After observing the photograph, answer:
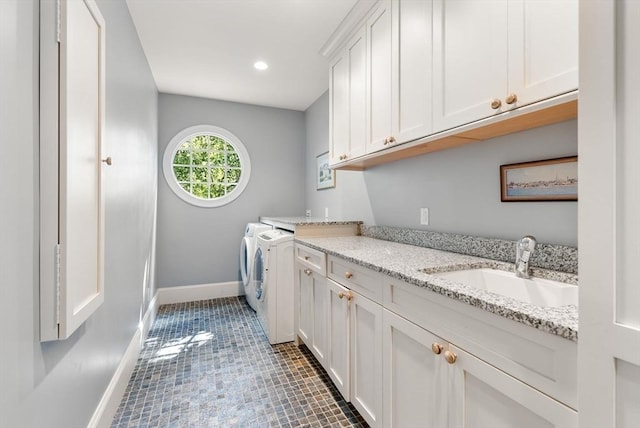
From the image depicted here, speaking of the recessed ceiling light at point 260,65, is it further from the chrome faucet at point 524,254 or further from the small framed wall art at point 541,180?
the chrome faucet at point 524,254

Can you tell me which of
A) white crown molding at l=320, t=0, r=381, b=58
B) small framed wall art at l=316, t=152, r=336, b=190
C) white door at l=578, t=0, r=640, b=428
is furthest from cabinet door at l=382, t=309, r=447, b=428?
small framed wall art at l=316, t=152, r=336, b=190

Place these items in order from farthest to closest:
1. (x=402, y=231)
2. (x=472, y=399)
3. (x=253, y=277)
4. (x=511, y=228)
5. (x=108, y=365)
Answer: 1. (x=253, y=277)
2. (x=402, y=231)
3. (x=108, y=365)
4. (x=511, y=228)
5. (x=472, y=399)

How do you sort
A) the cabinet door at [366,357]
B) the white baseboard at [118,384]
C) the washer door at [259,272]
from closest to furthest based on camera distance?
the cabinet door at [366,357] → the white baseboard at [118,384] → the washer door at [259,272]

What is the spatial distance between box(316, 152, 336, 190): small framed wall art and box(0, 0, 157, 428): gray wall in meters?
1.91

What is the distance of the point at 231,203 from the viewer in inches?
154

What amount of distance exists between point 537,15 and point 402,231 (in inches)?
54.5

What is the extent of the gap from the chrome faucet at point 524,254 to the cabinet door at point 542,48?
0.54m

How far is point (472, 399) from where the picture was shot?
0.90 meters

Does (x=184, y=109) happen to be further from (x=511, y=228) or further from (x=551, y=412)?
(x=551, y=412)

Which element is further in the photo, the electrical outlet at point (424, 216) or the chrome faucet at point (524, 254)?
the electrical outlet at point (424, 216)

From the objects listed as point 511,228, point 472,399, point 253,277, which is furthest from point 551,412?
point 253,277

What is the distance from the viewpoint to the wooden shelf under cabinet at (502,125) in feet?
3.30

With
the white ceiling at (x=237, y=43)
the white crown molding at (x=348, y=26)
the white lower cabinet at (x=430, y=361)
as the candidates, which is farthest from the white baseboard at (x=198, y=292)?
the white crown molding at (x=348, y=26)

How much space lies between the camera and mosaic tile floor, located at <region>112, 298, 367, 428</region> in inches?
64.6
